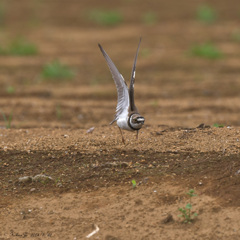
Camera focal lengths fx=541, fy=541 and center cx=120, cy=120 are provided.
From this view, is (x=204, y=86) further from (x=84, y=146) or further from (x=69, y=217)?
(x=69, y=217)

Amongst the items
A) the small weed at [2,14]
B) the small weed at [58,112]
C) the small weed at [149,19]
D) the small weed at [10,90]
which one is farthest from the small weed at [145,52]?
the small weed at [2,14]

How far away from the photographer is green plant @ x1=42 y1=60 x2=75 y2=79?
10484 millimetres

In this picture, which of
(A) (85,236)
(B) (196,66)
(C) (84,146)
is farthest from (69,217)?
(B) (196,66)

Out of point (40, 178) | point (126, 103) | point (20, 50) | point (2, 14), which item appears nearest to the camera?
point (40, 178)

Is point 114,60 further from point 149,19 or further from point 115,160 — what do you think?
point 115,160

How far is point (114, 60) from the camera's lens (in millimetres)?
12148

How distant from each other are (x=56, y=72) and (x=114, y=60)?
2.03 metres

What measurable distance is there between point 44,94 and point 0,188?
16.0ft

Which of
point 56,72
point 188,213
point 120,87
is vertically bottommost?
point 56,72

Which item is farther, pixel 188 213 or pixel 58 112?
pixel 58 112

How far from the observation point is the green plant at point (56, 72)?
10484mm

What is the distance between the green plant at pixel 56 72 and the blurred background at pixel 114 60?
0.02 metres

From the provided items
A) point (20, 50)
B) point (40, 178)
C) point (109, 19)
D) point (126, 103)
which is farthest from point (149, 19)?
point (40, 178)

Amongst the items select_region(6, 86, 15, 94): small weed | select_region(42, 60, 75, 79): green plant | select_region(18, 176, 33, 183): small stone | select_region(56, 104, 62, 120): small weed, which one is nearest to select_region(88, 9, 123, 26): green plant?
select_region(42, 60, 75, 79): green plant
